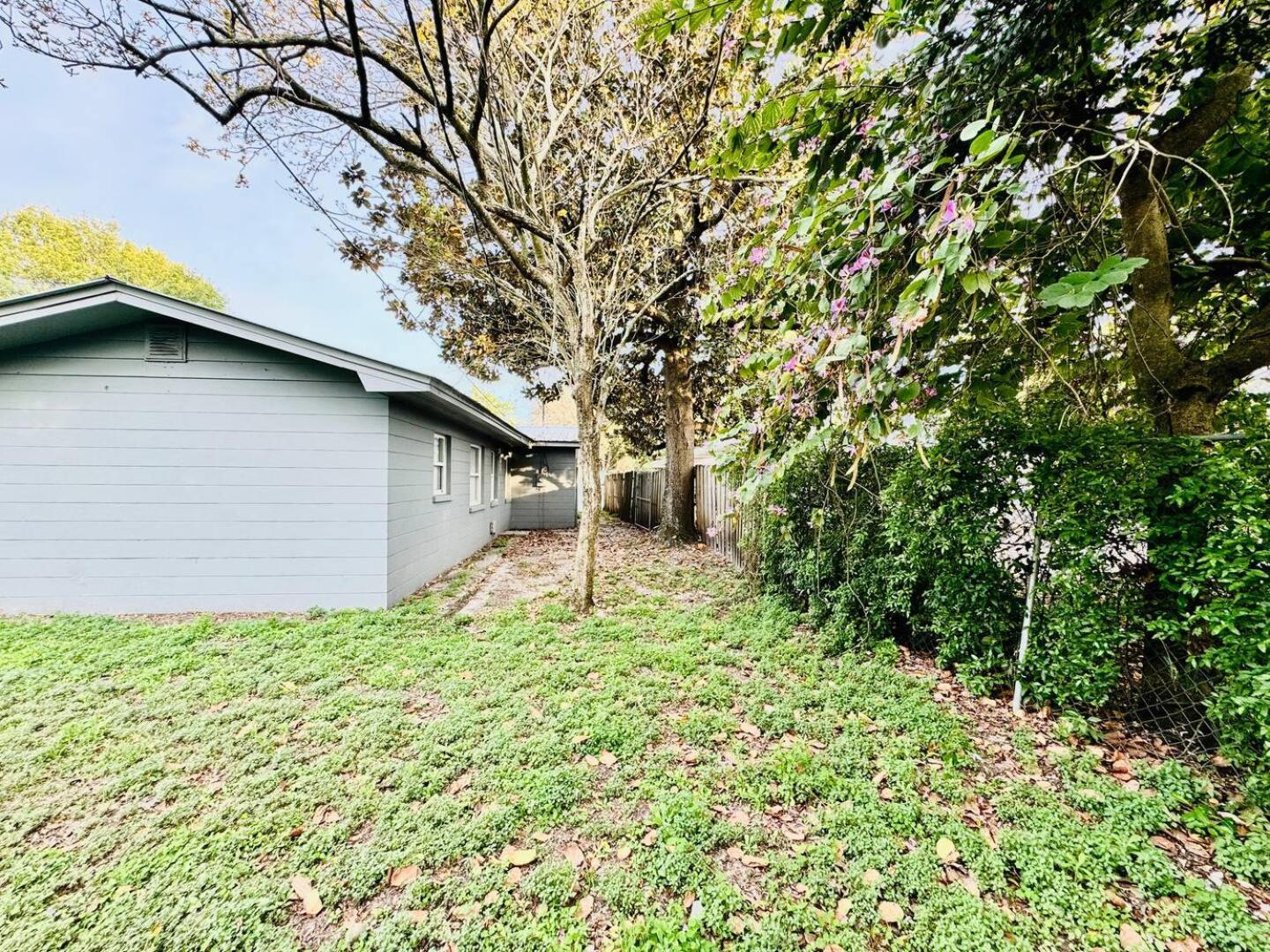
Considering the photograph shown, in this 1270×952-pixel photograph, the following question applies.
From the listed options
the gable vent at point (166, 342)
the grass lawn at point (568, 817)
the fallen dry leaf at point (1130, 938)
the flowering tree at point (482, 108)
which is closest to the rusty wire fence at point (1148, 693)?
the grass lawn at point (568, 817)

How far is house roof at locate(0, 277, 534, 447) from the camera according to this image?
4797 millimetres

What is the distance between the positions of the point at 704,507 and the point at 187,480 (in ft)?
26.9

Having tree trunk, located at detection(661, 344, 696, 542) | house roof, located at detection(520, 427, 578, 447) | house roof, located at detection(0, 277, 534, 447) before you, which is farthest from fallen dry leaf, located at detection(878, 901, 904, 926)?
house roof, located at detection(520, 427, 578, 447)

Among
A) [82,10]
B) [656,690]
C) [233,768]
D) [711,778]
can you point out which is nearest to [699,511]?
[656,690]

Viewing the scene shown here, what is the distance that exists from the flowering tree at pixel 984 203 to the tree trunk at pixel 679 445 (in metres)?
6.77

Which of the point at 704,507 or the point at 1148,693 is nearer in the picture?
the point at 1148,693

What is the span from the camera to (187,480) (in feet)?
18.3

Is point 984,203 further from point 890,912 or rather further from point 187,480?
point 187,480

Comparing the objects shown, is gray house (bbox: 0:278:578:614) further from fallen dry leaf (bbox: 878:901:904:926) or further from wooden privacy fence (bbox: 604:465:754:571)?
fallen dry leaf (bbox: 878:901:904:926)

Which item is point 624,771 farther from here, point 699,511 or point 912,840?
point 699,511

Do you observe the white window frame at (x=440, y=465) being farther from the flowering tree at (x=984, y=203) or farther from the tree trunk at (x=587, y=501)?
the flowering tree at (x=984, y=203)

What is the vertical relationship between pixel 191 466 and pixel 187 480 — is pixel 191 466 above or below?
above

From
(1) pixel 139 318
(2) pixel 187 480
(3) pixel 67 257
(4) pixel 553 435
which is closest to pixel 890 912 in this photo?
(2) pixel 187 480

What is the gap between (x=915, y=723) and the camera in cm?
311
